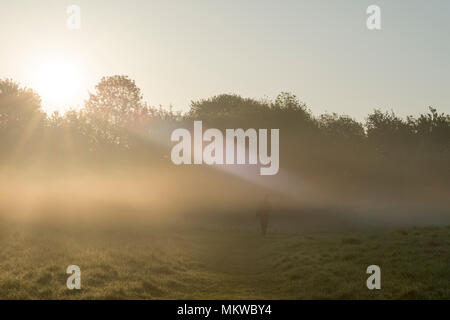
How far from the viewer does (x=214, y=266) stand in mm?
25453

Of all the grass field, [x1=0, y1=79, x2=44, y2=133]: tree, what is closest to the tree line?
[x1=0, y1=79, x2=44, y2=133]: tree

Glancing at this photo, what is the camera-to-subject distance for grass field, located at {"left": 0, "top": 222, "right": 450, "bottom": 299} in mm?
16859

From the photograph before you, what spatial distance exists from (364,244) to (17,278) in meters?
18.5

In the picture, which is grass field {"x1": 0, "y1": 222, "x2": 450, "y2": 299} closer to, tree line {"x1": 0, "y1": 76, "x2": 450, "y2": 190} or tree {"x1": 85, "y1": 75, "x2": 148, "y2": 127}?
tree line {"x1": 0, "y1": 76, "x2": 450, "y2": 190}

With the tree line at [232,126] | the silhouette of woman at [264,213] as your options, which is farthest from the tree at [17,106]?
the silhouette of woman at [264,213]

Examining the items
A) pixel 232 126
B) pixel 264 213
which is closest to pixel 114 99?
pixel 232 126

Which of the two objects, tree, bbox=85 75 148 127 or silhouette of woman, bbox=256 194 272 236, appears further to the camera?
tree, bbox=85 75 148 127

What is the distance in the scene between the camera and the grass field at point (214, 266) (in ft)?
55.3

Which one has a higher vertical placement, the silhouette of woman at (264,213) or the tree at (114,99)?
the tree at (114,99)

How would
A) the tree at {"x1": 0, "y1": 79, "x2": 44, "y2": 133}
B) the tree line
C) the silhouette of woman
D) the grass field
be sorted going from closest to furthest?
the grass field < the silhouette of woman < the tree line < the tree at {"x1": 0, "y1": 79, "x2": 44, "y2": 133}

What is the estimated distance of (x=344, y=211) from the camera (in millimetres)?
60469

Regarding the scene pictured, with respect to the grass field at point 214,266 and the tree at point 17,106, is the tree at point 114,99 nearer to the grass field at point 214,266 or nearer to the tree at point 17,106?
the tree at point 17,106
